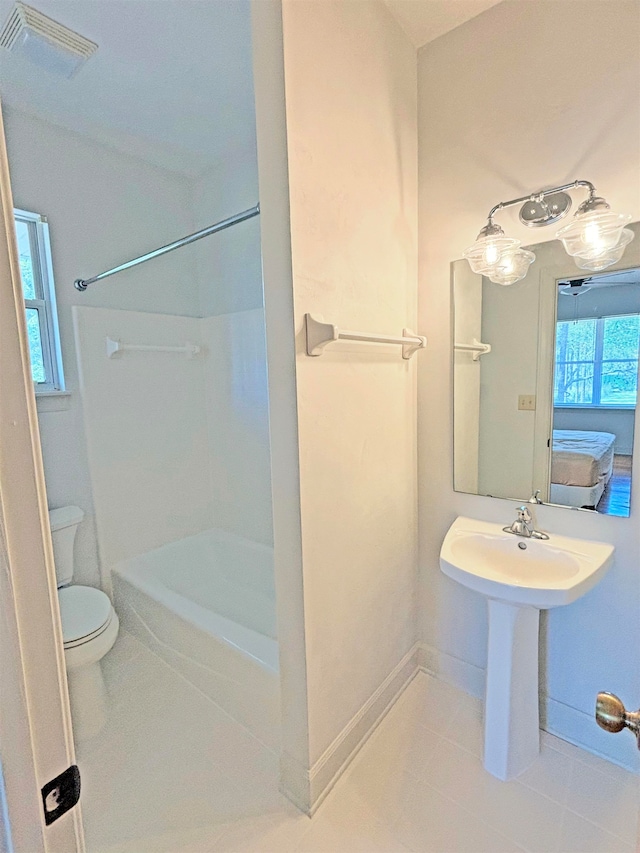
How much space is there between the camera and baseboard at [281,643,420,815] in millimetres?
1377

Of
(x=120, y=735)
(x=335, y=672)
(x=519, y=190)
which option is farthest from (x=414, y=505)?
(x=120, y=735)

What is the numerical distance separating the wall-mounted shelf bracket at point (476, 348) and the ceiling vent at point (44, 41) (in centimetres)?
180

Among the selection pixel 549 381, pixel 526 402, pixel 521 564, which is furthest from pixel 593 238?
pixel 521 564

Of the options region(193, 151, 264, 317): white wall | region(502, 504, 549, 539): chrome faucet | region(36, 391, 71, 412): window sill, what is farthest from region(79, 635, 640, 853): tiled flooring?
region(193, 151, 264, 317): white wall

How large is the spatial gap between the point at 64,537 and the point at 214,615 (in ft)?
2.73

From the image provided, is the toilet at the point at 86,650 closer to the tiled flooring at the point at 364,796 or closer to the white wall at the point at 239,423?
the tiled flooring at the point at 364,796

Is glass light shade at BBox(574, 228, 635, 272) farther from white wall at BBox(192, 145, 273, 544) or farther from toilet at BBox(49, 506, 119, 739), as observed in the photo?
toilet at BBox(49, 506, 119, 739)

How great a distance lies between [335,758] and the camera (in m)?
1.46

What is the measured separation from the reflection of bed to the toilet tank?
2.11 m

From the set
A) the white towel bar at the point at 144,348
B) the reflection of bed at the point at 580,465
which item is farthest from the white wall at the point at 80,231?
the reflection of bed at the point at 580,465

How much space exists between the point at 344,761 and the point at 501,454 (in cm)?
127

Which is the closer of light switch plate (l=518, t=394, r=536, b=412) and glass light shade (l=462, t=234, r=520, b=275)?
glass light shade (l=462, t=234, r=520, b=275)

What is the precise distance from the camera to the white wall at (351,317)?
123 cm

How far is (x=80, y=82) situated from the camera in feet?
5.76
